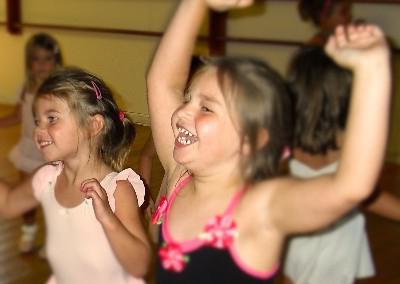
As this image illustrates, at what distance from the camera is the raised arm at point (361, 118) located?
675 mm

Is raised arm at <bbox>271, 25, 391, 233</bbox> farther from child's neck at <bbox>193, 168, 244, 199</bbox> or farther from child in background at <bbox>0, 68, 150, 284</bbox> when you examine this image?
child in background at <bbox>0, 68, 150, 284</bbox>

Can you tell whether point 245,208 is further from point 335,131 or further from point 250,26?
point 250,26

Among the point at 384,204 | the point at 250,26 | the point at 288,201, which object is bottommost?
the point at 250,26

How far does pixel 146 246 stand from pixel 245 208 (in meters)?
0.32

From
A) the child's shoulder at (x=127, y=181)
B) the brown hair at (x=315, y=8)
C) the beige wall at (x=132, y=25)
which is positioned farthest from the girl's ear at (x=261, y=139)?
the beige wall at (x=132, y=25)

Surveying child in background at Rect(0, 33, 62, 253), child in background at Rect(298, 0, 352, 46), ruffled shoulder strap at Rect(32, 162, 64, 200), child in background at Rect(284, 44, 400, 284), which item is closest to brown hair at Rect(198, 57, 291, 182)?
child in background at Rect(298, 0, 352, 46)

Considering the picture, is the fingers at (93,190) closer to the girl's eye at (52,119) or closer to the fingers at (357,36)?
the girl's eye at (52,119)

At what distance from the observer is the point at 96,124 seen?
3.99 ft

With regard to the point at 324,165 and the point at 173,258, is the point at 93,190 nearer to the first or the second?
the point at 173,258

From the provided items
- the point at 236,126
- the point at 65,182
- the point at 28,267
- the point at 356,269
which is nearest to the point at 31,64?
the point at 28,267

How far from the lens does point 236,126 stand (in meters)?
0.83

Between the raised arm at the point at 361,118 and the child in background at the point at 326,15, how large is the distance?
Result: 0.35 m

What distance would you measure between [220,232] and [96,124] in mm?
449

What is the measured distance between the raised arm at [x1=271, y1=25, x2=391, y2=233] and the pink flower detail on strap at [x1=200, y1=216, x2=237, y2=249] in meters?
0.14
